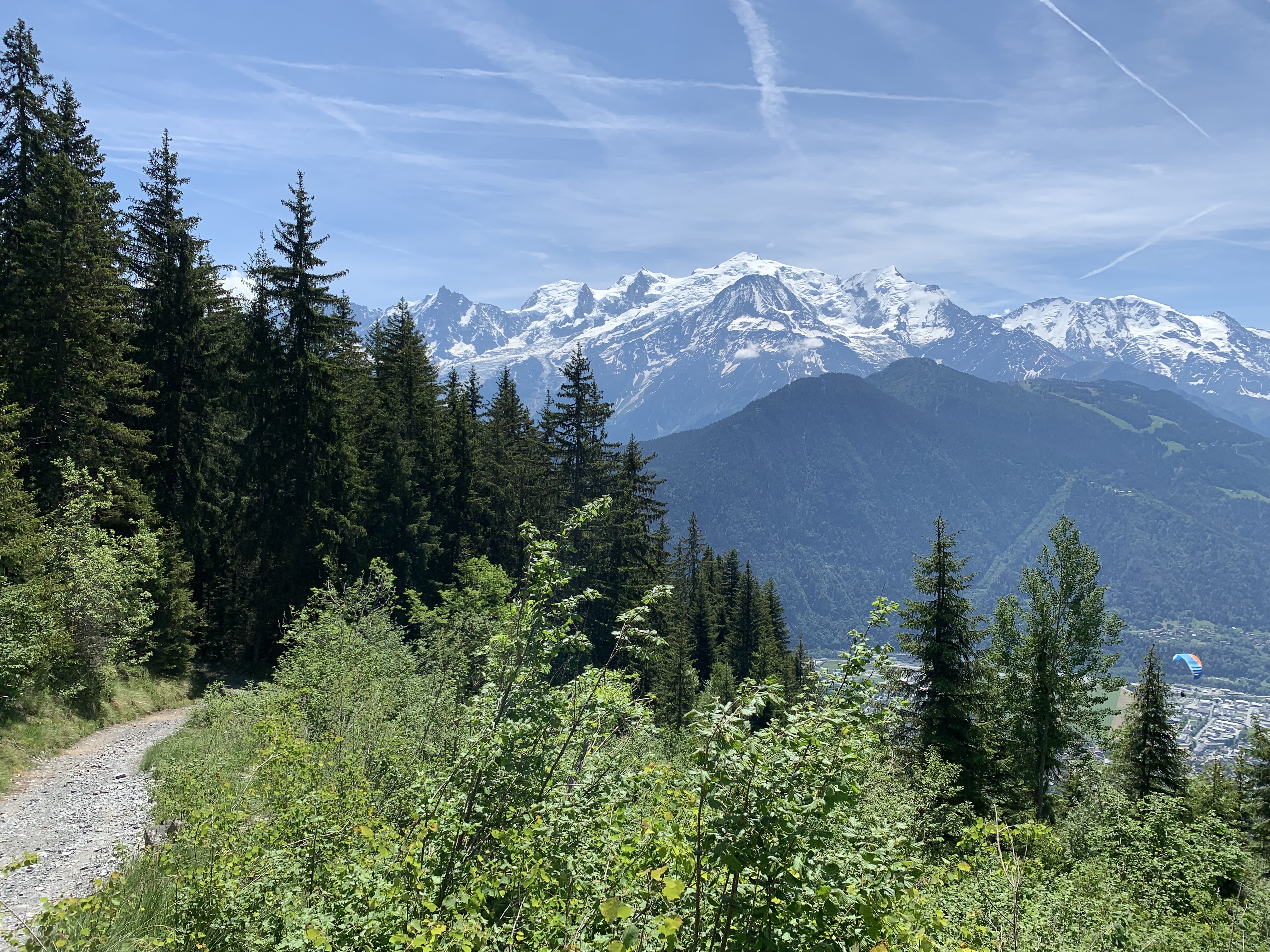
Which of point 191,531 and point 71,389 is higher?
point 71,389

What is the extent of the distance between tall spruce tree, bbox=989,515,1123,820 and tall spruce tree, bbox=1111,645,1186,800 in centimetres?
121

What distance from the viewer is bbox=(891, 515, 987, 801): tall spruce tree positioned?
72.0 feet

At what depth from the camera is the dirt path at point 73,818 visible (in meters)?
8.91

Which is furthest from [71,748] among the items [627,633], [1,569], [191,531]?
[627,633]

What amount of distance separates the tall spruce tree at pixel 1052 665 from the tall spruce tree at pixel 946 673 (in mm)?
2984

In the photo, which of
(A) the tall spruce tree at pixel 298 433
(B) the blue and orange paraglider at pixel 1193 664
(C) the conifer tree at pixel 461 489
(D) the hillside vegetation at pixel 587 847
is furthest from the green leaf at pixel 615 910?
(B) the blue and orange paraglider at pixel 1193 664

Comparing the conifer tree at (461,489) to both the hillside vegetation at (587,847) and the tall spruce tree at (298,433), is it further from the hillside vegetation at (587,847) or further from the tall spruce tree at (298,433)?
the hillside vegetation at (587,847)

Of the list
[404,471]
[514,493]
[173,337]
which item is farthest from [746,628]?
[173,337]

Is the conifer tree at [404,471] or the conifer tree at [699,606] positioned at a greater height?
the conifer tree at [404,471]

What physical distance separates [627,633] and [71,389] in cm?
2274

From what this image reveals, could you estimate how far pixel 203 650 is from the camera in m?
26.8

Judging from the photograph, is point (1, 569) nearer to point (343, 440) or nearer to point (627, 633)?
point (343, 440)

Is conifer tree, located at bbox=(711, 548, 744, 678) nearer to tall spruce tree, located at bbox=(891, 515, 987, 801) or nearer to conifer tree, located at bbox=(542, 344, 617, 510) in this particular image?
conifer tree, located at bbox=(542, 344, 617, 510)

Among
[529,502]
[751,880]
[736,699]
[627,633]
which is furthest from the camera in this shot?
[529,502]
